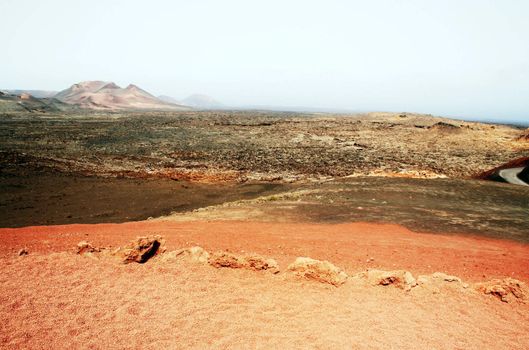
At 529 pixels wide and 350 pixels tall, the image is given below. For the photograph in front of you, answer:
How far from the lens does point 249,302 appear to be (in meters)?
7.57

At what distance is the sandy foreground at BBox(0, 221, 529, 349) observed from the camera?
21.1 ft

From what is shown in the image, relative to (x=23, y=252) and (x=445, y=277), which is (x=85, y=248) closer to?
(x=23, y=252)

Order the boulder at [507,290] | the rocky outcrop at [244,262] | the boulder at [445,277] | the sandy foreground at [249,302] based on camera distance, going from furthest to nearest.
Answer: the rocky outcrop at [244,262]
the boulder at [445,277]
the boulder at [507,290]
the sandy foreground at [249,302]

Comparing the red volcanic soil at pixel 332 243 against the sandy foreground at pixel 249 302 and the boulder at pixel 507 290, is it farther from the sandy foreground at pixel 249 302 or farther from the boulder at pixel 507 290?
the boulder at pixel 507 290

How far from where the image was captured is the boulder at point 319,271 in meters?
8.33

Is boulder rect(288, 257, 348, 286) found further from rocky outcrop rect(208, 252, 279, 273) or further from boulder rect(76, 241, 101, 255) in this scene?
boulder rect(76, 241, 101, 255)

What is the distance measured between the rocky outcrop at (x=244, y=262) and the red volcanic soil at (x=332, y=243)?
2.50 ft

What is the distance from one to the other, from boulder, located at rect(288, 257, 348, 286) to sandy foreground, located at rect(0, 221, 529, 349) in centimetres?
20

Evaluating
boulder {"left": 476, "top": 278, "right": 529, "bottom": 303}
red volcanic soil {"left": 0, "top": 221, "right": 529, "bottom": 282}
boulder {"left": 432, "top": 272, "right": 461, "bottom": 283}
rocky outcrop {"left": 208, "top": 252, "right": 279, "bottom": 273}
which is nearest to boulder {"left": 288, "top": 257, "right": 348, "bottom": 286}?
rocky outcrop {"left": 208, "top": 252, "right": 279, "bottom": 273}

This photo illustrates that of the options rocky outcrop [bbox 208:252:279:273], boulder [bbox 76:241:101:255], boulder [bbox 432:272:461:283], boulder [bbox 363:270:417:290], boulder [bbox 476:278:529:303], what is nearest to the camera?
boulder [bbox 476:278:529:303]

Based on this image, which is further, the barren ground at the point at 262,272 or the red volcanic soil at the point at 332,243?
the red volcanic soil at the point at 332,243

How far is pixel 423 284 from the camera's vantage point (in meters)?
8.20

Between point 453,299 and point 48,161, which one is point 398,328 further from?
point 48,161

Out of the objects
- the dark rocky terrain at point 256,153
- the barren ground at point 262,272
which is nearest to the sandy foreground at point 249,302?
the barren ground at point 262,272
